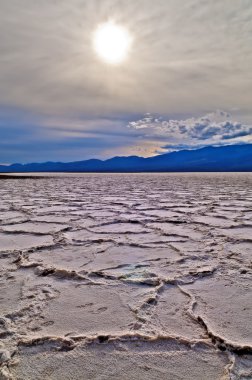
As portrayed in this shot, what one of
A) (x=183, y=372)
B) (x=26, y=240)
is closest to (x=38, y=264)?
(x=26, y=240)

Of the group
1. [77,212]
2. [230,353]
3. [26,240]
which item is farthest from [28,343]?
[77,212]

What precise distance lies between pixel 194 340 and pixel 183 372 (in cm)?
18

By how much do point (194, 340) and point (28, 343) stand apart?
66 centimetres

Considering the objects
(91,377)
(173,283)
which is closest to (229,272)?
(173,283)

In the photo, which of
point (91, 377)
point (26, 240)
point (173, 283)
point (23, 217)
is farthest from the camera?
point (23, 217)

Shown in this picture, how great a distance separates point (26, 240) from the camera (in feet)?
9.34

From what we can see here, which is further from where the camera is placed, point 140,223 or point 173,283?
point 140,223

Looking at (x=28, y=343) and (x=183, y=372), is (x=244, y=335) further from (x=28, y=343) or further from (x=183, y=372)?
(x=28, y=343)

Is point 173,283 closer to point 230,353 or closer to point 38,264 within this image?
point 230,353

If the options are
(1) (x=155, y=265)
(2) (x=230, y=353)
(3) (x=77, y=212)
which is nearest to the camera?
(2) (x=230, y=353)

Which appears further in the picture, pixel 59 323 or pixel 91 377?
pixel 59 323

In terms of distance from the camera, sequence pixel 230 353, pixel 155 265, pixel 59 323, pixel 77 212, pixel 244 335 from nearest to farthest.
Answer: pixel 230 353
pixel 244 335
pixel 59 323
pixel 155 265
pixel 77 212

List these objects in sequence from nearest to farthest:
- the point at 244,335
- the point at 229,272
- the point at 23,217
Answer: the point at 244,335
the point at 229,272
the point at 23,217

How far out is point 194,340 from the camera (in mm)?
1204
